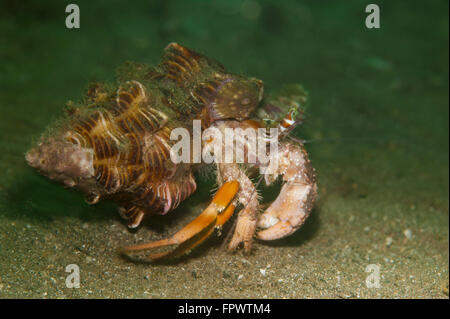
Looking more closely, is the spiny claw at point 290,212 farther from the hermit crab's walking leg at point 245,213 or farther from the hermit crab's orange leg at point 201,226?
the hermit crab's orange leg at point 201,226

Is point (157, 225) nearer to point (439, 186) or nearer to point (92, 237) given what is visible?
point (92, 237)

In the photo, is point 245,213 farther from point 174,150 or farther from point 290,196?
point 174,150

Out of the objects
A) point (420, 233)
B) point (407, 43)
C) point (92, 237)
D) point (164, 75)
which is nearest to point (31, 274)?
point (92, 237)

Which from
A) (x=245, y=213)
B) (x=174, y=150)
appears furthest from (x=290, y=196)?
(x=174, y=150)

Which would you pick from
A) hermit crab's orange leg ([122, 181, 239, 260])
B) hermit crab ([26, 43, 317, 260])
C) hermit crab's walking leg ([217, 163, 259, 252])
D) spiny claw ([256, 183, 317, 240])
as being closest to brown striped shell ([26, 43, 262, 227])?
hermit crab ([26, 43, 317, 260])

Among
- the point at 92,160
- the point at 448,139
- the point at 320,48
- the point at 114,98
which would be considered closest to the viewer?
the point at 92,160

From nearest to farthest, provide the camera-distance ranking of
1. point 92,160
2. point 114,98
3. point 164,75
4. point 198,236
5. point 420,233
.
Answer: point 92,160 < point 114,98 < point 198,236 < point 164,75 < point 420,233
